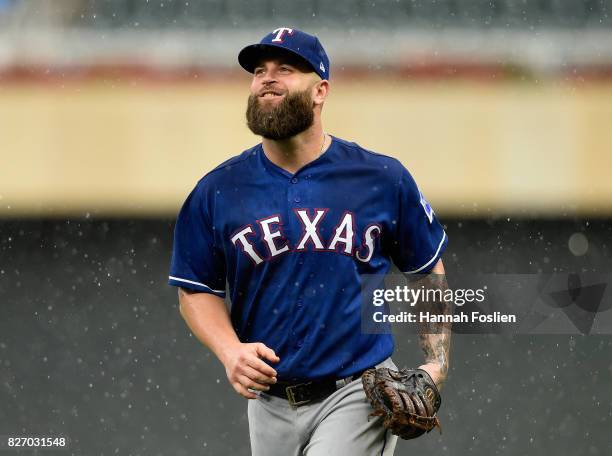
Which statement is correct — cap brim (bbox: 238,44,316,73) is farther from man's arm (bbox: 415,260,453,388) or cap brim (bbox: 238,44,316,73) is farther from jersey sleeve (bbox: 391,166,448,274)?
man's arm (bbox: 415,260,453,388)

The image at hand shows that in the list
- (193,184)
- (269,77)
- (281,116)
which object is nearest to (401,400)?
(281,116)

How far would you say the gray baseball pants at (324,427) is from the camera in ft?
11.9

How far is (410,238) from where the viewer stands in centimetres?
384

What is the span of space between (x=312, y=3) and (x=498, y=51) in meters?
1.65


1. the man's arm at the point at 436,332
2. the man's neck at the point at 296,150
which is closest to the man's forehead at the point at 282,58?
the man's neck at the point at 296,150

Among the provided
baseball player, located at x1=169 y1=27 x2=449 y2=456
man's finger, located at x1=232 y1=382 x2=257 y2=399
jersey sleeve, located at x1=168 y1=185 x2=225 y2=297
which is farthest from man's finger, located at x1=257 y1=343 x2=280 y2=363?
jersey sleeve, located at x1=168 y1=185 x2=225 y2=297

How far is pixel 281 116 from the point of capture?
3.68 m

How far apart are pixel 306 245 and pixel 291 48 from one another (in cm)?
60

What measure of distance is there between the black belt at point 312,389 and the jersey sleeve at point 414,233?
0.41 meters

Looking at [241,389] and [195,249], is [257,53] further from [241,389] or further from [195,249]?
[241,389]

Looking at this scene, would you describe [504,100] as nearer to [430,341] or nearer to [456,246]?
[456,246]

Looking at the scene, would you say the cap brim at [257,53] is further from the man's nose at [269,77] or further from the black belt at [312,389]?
the black belt at [312,389]

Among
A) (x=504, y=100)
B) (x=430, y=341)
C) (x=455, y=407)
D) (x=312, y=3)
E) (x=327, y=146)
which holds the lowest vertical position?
(x=455, y=407)

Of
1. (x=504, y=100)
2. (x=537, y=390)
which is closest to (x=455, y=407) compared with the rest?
(x=537, y=390)
